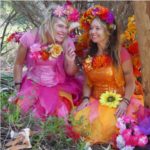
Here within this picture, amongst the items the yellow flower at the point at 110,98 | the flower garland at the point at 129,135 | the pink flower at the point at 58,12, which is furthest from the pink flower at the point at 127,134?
the pink flower at the point at 58,12

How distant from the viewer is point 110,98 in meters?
3.79

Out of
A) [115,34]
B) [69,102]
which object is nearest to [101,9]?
[115,34]

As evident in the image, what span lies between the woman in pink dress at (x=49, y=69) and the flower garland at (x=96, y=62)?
12cm

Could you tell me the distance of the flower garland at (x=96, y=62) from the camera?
3.75 m

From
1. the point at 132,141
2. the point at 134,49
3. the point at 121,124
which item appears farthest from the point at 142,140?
the point at 134,49

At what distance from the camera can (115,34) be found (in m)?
3.77

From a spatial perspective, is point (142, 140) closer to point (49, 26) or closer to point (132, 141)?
point (132, 141)

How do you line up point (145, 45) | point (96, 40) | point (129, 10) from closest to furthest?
1. point (145, 45)
2. point (96, 40)
3. point (129, 10)

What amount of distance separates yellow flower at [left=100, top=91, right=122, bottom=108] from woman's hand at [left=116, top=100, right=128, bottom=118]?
36mm

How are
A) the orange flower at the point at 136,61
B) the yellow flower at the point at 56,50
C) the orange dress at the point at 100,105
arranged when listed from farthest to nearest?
1. the orange flower at the point at 136,61
2. the yellow flower at the point at 56,50
3. the orange dress at the point at 100,105

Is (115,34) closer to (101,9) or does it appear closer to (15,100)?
(101,9)

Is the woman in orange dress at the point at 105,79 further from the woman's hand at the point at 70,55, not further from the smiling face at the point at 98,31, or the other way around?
the woman's hand at the point at 70,55

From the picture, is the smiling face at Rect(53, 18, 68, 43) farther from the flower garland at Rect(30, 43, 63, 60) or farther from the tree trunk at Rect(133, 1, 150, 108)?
the tree trunk at Rect(133, 1, 150, 108)

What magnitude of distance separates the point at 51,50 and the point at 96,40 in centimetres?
36
